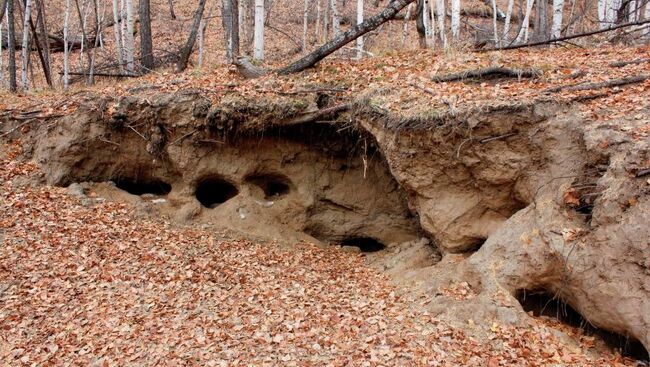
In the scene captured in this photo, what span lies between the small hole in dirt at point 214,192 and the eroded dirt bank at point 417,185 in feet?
0.11

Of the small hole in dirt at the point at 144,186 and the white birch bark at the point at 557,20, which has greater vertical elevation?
the white birch bark at the point at 557,20

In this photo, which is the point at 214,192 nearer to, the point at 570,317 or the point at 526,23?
the point at 570,317

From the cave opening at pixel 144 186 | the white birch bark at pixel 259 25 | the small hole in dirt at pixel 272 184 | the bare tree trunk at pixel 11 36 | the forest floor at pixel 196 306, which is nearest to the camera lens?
the forest floor at pixel 196 306

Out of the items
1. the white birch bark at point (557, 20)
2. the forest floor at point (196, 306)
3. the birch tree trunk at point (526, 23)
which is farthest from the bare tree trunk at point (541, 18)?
the forest floor at point (196, 306)

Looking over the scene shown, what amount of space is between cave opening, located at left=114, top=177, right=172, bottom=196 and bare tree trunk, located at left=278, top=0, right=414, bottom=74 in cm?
385

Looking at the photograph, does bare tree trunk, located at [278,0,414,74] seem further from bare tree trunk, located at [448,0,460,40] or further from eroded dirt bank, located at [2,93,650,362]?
bare tree trunk, located at [448,0,460,40]

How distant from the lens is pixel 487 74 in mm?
8633

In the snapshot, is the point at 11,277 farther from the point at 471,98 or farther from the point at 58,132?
the point at 471,98

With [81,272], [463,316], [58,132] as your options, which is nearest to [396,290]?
[463,316]

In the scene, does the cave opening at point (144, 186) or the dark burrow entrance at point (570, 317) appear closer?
the dark burrow entrance at point (570, 317)

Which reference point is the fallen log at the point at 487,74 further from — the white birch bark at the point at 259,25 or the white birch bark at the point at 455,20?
the white birch bark at the point at 455,20

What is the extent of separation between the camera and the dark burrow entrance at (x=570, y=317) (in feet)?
18.5

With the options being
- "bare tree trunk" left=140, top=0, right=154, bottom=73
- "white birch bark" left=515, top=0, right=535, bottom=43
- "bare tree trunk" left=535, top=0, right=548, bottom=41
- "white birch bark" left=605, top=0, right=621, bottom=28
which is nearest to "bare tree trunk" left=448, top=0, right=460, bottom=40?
"white birch bark" left=515, top=0, right=535, bottom=43

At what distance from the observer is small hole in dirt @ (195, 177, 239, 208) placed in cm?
1067
